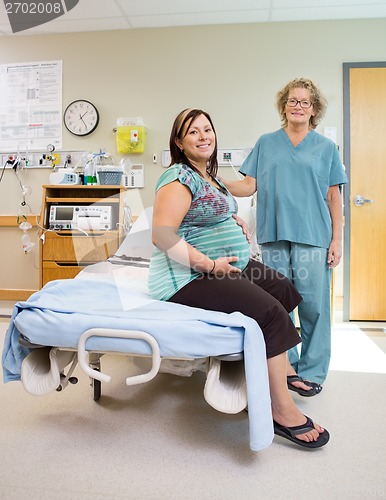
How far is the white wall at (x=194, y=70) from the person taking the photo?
10.6ft

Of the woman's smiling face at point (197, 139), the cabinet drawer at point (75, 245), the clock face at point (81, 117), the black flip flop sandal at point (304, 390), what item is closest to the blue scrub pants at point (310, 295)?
the black flip flop sandal at point (304, 390)

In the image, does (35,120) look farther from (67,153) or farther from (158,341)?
(158,341)

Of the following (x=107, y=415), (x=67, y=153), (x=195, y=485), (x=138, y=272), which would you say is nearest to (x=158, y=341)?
(x=195, y=485)

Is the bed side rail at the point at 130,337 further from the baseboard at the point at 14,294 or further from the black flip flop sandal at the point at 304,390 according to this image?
the baseboard at the point at 14,294

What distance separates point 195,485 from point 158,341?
0.40m

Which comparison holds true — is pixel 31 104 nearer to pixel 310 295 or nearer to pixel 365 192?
pixel 365 192

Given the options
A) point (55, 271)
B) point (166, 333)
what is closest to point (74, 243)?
point (55, 271)

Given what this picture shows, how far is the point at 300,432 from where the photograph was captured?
131cm

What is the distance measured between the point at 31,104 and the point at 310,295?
9.42 ft

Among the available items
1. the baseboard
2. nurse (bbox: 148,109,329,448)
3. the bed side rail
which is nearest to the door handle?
nurse (bbox: 148,109,329,448)

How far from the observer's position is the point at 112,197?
309cm

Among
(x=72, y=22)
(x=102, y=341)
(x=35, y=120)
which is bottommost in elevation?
(x=102, y=341)

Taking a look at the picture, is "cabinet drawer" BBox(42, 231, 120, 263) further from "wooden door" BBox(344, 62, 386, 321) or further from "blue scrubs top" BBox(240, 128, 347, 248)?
"wooden door" BBox(344, 62, 386, 321)

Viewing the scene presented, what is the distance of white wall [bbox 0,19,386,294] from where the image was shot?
322 cm
